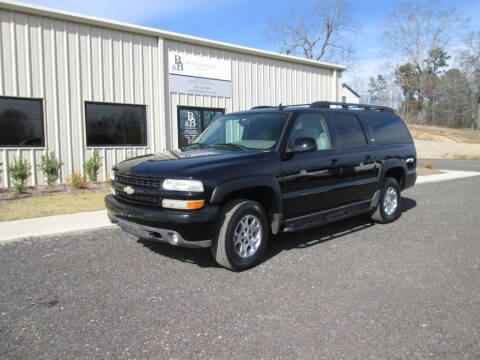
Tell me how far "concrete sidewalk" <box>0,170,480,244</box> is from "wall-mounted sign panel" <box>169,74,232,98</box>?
6850mm

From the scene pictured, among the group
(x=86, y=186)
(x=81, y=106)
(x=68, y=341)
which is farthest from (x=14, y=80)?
(x=68, y=341)

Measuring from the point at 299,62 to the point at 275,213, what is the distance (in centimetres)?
1346

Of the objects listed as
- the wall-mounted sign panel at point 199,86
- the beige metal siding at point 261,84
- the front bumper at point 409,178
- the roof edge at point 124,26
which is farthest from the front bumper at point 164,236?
the wall-mounted sign panel at point 199,86

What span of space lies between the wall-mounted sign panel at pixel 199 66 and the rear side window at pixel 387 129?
8.04 meters

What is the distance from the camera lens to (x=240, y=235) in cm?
442

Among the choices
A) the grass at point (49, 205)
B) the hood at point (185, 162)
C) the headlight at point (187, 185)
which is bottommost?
the grass at point (49, 205)

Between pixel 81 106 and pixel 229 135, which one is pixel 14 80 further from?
pixel 229 135

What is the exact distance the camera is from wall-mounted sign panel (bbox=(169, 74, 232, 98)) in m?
13.2

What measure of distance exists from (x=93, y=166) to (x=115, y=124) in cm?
159

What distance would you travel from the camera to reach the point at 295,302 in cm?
364

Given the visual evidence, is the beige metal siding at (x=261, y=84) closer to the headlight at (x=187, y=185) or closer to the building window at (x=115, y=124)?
the building window at (x=115, y=124)

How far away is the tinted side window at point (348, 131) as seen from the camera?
584 cm

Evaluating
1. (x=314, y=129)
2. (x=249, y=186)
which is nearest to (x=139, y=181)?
(x=249, y=186)

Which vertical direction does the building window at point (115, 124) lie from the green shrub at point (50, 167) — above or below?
above
